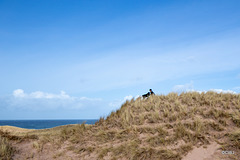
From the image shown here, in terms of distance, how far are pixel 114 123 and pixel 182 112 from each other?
4.57 metres

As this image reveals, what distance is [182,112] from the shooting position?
509 inches

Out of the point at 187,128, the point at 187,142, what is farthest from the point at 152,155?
the point at 187,128

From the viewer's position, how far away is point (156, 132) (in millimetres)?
11805

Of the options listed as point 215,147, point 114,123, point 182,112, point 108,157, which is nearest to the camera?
point 215,147

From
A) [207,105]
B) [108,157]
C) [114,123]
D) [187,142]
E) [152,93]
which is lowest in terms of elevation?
[108,157]

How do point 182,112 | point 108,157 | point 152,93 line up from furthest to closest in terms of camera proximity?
point 152,93, point 182,112, point 108,157

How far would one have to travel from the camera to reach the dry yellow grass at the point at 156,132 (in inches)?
410

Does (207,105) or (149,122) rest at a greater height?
(207,105)

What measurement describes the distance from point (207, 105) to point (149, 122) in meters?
4.30

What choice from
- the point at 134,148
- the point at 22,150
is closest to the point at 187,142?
the point at 134,148

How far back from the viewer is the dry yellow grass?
1042 centimetres

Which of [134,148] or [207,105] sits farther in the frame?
[207,105]

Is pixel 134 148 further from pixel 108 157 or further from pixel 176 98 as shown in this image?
pixel 176 98

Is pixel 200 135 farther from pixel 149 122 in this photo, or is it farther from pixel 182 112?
pixel 149 122
